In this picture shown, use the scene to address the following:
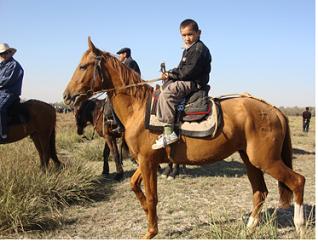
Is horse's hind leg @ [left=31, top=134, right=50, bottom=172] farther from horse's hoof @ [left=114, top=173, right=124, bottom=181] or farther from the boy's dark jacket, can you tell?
the boy's dark jacket

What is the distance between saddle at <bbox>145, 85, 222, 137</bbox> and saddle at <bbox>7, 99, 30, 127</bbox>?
4355 mm

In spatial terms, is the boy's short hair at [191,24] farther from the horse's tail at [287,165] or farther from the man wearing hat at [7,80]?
the man wearing hat at [7,80]

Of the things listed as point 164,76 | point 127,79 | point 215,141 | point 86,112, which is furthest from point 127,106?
point 86,112

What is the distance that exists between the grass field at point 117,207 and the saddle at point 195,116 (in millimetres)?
1143

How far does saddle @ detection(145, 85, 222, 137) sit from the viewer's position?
4.62m

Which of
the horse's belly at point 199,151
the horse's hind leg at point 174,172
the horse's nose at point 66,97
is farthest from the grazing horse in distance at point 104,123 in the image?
the horse's belly at point 199,151

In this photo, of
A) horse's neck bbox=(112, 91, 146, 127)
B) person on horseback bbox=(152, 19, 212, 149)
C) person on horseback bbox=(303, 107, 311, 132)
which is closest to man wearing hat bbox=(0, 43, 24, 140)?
horse's neck bbox=(112, 91, 146, 127)

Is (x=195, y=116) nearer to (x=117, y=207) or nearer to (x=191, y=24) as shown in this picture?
(x=191, y=24)

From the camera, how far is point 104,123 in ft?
29.6

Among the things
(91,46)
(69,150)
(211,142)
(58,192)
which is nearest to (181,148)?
(211,142)

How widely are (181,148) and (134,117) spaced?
812 mm

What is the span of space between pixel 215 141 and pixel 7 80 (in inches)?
198

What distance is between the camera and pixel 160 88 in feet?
16.2

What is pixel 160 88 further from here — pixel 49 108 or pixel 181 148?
pixel 49 108
